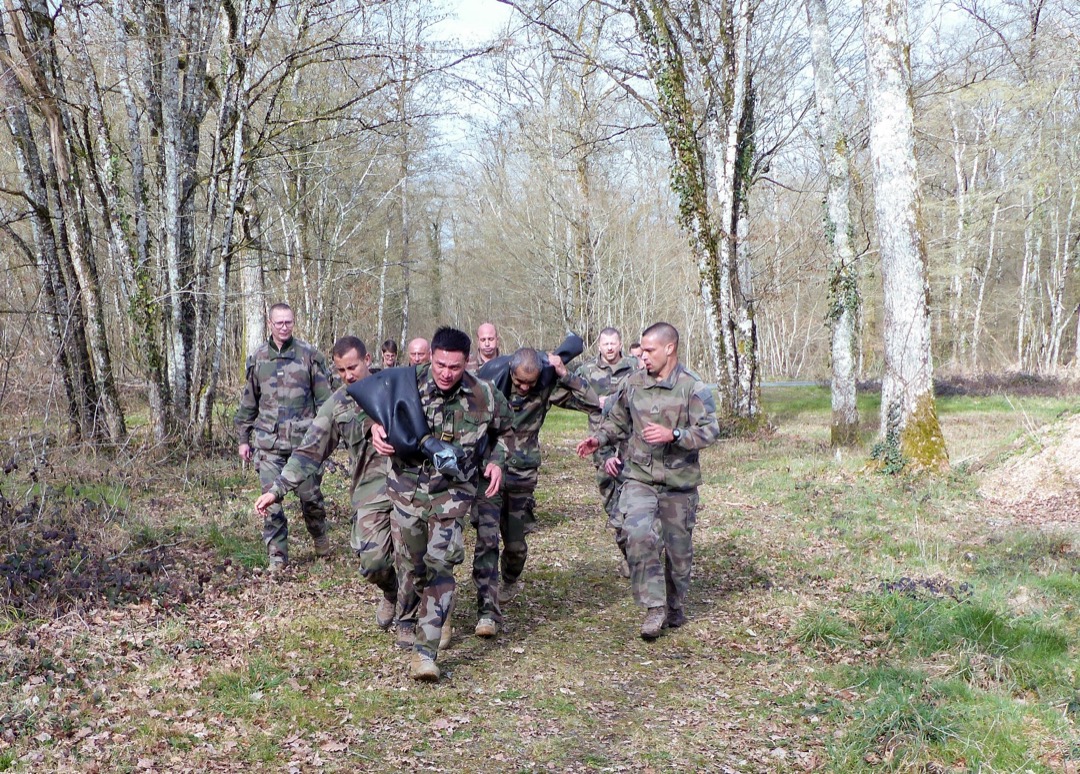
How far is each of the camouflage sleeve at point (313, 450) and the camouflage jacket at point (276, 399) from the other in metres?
2.22

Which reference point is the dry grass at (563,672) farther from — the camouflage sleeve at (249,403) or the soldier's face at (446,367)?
the soldier's face at (446,367)

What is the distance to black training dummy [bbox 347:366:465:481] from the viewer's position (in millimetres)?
5168

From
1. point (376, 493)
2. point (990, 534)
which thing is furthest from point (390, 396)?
point (990, 534)

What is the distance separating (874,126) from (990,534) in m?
5.51

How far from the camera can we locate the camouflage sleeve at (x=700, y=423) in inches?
231

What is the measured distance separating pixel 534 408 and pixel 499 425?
1.29 metres

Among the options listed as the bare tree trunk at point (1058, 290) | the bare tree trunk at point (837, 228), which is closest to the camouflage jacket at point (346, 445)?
the bare tree trunk at point (837, 228)

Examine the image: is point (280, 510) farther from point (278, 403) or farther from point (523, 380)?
point (523, 380)

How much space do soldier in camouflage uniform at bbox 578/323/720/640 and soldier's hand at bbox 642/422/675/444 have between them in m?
0.21

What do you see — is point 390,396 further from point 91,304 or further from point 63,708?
point 91,304

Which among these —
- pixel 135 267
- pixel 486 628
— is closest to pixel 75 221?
pixel 135 267

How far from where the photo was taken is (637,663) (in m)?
5.70

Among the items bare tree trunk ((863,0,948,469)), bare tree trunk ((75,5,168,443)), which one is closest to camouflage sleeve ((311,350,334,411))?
bare tree trunk ((75,5,168,443))

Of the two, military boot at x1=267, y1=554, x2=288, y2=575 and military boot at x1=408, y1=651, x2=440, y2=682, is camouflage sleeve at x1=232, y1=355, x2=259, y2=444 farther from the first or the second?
military boot at x1=408, y1=651, x2=440, y2=682
